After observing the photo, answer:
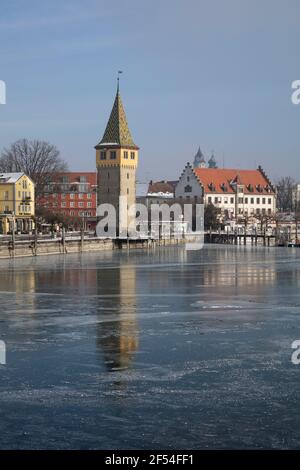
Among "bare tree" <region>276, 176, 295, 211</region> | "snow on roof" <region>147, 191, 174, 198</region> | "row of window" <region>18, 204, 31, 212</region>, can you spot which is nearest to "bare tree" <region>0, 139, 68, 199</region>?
"row of window" <region>18, 204, 31, 212</region>

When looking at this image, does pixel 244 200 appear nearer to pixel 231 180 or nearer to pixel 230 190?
pixel 230 190

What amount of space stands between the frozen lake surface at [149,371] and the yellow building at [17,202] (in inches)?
1699

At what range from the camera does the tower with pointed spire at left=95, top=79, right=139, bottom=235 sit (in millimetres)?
79125

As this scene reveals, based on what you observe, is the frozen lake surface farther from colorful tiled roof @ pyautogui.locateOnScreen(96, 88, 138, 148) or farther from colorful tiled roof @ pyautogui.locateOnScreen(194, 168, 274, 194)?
colorful tiled roof @ pyautogui.locateOnScreen(194, 168, 274, 194)

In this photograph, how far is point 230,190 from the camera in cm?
10338

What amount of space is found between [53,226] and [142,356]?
189 feet

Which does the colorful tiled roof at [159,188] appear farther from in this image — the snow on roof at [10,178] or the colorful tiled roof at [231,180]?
the snow on roof at [10,178]

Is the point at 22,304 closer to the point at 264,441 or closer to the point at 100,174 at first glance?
the point at 264,441

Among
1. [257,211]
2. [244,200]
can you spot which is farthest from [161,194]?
[257,211]

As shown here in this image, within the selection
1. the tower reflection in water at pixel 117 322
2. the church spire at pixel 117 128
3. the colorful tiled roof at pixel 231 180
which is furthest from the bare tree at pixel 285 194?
the tower reflection in water at pixel 117 322

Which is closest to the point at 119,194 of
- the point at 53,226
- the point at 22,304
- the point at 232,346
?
the point at 53,226

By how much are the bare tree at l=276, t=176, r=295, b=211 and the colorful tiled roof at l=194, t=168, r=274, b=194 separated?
94.9 ft

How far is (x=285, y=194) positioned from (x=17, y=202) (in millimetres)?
81733

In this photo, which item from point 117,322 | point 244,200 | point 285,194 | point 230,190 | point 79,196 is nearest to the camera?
point 117,322
